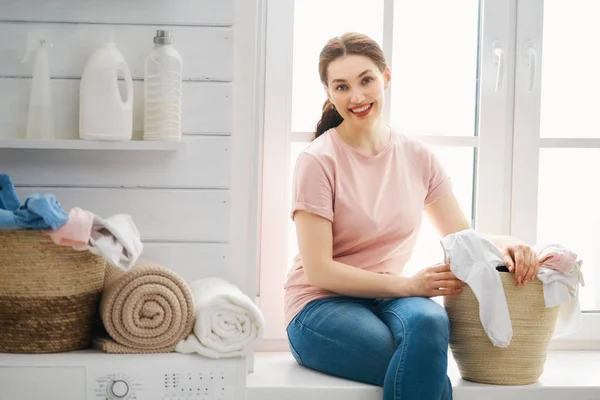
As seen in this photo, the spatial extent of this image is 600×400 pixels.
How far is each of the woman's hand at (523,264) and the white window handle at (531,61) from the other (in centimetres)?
60

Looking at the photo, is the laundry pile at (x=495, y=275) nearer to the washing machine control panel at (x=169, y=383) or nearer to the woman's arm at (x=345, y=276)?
the woman's arm at (x=345, y=276)

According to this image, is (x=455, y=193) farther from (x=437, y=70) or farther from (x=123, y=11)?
(x=123, y=11)

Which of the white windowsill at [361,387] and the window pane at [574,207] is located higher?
the window pane at [574,207]

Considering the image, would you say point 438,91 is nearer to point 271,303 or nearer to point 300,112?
point 300,112

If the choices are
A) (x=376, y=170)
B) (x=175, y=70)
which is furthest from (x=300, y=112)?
A: (x=175, y=70)

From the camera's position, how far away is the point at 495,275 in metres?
1.81

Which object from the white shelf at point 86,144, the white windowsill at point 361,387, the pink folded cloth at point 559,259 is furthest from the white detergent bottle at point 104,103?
the pink folded cloth at point 559,259

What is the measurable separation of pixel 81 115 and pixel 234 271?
0.53 m

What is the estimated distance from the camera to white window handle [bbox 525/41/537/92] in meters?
2.24

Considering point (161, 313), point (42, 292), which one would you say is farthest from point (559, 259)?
point (42, 292)

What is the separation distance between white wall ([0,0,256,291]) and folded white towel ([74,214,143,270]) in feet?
1.10

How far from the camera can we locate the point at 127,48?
1945mm

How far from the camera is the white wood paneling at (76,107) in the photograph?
1.92m

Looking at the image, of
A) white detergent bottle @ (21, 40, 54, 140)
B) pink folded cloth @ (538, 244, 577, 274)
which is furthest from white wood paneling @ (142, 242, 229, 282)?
pink folded cloth @ (538, 244, 577, 274)
